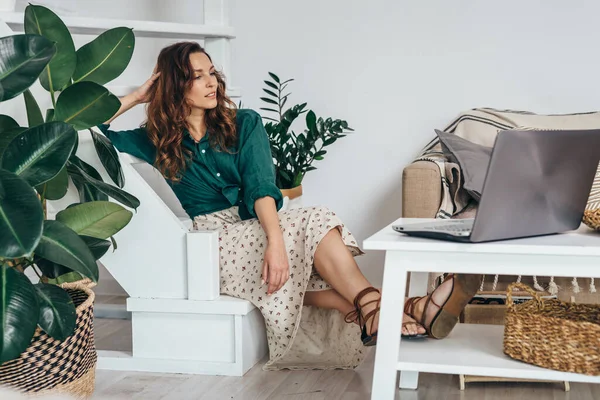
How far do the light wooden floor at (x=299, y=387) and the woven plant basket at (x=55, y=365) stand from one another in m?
0.17

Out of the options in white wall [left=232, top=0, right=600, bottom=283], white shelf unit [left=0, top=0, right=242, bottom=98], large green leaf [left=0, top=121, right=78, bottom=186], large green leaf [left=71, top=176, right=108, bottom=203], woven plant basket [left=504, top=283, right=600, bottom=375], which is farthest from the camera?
white wall [left=232, top=0, right=600, bottom=283]

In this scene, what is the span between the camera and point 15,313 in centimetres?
153

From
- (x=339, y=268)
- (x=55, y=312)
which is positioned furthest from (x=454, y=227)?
(x=55, y=312)

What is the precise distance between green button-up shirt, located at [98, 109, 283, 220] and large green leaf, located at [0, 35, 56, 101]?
0.81 metres

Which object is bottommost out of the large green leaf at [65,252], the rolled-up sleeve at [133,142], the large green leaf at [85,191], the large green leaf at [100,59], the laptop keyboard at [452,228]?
the large green leaf at [65,252]

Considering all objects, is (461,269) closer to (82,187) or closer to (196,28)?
(82,187)

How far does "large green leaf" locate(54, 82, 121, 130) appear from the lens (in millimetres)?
1857

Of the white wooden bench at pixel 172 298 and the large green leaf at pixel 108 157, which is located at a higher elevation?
the large green leaf at pixel 108 157

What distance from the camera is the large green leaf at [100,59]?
1976 millimetres

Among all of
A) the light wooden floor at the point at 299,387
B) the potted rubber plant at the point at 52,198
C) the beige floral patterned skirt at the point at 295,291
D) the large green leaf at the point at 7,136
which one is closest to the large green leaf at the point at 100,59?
the potted rubber plant at the point at 52,198

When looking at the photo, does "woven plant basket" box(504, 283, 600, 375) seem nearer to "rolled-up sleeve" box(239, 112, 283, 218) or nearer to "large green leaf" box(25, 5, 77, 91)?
"rolled-up sleeve" box(239, 112, 283, 218)

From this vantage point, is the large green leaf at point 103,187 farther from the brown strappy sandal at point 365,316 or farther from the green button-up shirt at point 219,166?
the brown strappy sandal at point 365,316

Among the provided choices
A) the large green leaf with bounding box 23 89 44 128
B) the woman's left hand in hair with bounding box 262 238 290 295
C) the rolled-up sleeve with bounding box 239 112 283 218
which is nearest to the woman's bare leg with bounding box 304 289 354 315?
the woman's left hand in hair with bounding box 262 238 290 295

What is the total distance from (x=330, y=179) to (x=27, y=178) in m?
2.13
